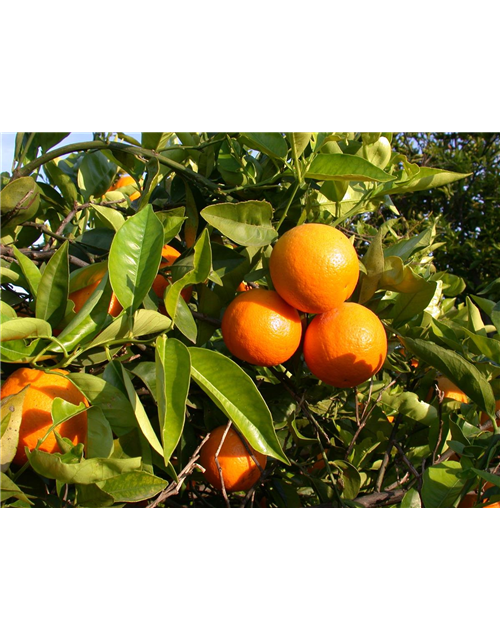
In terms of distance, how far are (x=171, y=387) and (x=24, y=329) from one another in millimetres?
182

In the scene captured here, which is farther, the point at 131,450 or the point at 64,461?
the point at 131,450

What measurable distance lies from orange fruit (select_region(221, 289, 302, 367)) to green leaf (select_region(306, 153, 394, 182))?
0.64 ft

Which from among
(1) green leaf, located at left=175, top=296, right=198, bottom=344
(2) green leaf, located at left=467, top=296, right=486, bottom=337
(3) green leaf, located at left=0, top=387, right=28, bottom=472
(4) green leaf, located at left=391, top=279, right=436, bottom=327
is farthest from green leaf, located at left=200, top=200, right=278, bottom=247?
(2) green leaf, located at left=467, top=296, right=486, bottom=337

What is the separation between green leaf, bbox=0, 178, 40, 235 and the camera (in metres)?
0.85

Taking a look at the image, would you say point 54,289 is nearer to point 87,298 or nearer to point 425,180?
point 87,298

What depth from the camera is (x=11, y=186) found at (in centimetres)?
84

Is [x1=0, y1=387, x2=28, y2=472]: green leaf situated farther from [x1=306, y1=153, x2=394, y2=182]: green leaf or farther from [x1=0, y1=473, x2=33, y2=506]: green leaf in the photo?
[x1=306, y1=153, x2=394, y2=182]: green leaf

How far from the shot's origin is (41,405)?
66cm

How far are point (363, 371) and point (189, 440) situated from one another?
311 mm

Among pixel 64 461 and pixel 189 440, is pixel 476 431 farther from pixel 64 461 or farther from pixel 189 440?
pixel 64 461

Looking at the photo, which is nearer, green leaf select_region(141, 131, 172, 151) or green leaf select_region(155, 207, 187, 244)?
green leaf select_region(155, 207, 187, 244)

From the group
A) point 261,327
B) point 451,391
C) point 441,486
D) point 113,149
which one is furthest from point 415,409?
point 113,149
